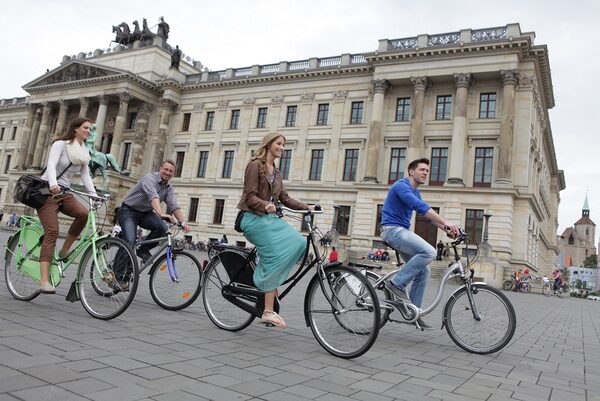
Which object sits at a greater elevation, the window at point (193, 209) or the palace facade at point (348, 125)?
the palace facade at point (348, 125)

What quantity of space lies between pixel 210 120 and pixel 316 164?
12.8 metres

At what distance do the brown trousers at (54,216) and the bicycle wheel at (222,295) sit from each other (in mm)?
1612

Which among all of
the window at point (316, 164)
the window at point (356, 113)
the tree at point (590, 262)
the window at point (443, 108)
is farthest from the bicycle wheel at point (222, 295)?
the tree at point (590, 262)

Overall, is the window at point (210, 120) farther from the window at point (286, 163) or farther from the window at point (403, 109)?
the window at point (403, 109)

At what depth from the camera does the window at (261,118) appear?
4255 centimetres

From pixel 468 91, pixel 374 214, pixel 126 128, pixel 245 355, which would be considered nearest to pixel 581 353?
pixel 245 355

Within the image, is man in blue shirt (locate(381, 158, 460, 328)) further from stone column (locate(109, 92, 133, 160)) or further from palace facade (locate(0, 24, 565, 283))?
stone column (locate(109, 92, 133, 160))

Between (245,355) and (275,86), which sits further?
(275,86)

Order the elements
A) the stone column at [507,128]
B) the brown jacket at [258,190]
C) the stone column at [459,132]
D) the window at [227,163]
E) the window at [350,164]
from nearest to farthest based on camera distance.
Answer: the brown jacket at [258,190] → the stone column at [507,128] → the stone column at [459,132] → the window at [350,164] → the window at [227,163]

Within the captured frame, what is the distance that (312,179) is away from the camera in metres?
39.0

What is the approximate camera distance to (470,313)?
17.4 ft

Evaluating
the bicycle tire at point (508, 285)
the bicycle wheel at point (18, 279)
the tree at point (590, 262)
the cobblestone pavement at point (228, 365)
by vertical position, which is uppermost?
the tree at point (590, 262)

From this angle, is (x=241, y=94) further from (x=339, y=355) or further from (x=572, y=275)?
(x=572, y=275)

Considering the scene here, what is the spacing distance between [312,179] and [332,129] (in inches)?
176
